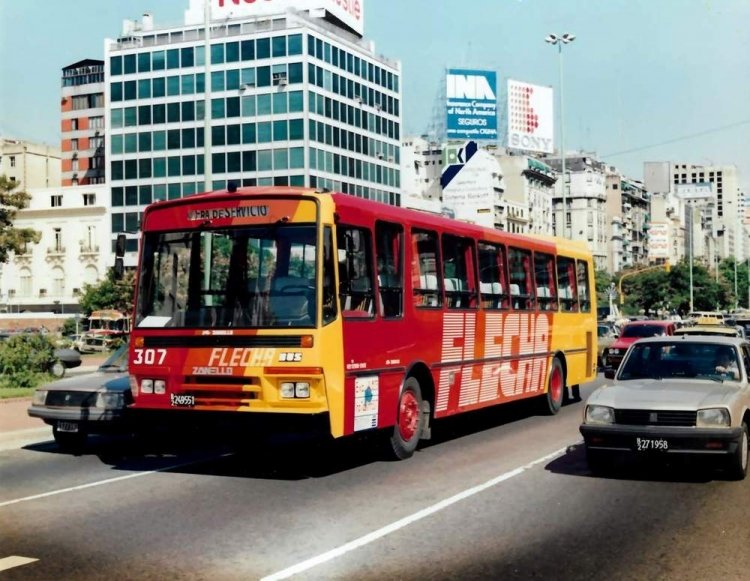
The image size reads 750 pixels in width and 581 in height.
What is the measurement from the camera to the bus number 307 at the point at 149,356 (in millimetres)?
11828

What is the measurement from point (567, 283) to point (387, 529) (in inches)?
511

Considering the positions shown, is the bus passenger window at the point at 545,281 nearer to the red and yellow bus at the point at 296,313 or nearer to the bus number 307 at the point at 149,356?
the red and yellow bus at the point at 296,313

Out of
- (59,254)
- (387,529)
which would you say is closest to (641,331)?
(387,529)

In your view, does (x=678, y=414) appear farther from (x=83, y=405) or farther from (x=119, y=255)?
(x=83, y=405)

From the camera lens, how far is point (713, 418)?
10.5 meters

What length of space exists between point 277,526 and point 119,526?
1.36m

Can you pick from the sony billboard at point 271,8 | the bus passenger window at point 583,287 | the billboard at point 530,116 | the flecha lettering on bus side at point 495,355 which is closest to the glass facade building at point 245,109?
the sony billboard at point 271,8

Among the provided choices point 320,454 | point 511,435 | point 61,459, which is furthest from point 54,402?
point 511,435

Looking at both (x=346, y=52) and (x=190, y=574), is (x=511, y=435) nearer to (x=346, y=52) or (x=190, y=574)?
(x=190, y=574)

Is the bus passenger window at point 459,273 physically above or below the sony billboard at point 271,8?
below

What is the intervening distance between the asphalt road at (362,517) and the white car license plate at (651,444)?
1.32 feet

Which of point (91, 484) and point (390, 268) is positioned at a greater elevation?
point (390, 268)

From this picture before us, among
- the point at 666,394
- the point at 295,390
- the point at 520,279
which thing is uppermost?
the point at 520,279

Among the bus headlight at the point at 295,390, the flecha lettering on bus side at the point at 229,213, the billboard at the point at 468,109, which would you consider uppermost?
the billboard at the point at 468,109
